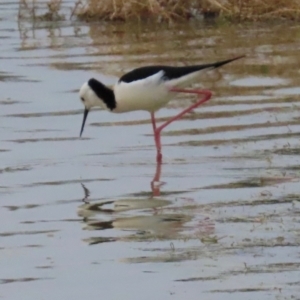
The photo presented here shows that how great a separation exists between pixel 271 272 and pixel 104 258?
102 centimetres

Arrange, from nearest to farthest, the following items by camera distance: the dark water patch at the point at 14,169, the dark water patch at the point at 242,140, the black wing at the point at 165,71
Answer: the dark water patch at the point at 14,169 → the dark water patch at the point at 242,140 → the black wing at the point at 165,71

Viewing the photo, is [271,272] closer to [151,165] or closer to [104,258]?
[104,258]

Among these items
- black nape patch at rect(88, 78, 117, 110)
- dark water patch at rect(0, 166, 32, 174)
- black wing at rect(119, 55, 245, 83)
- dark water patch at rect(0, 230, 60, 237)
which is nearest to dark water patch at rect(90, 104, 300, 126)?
black nape patch at rect(88, 78, 117, 110)

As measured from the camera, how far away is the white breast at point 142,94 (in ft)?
32.8

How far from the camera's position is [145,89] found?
A: 998cm

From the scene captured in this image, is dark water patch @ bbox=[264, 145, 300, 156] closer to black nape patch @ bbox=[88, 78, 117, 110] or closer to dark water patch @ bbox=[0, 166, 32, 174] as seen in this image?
black nape patch @ bbox=[88, 78, 117, 110]

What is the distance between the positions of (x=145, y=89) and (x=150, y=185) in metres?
1.70

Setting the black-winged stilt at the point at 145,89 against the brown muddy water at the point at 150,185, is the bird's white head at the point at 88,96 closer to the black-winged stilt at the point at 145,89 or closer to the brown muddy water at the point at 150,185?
the black-winged stilt at the point at 145,89

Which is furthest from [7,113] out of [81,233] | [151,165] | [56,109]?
[81,233]

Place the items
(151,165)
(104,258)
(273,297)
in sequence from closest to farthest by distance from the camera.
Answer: (273,297), (104,258), (151,165)

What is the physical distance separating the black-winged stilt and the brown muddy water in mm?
297

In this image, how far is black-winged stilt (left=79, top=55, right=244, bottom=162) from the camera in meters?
9.99

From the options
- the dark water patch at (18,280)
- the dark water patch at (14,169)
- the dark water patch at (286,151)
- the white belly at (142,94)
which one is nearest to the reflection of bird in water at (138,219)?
the dark water patch at (18,280)

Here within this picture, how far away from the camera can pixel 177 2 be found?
18.0m
